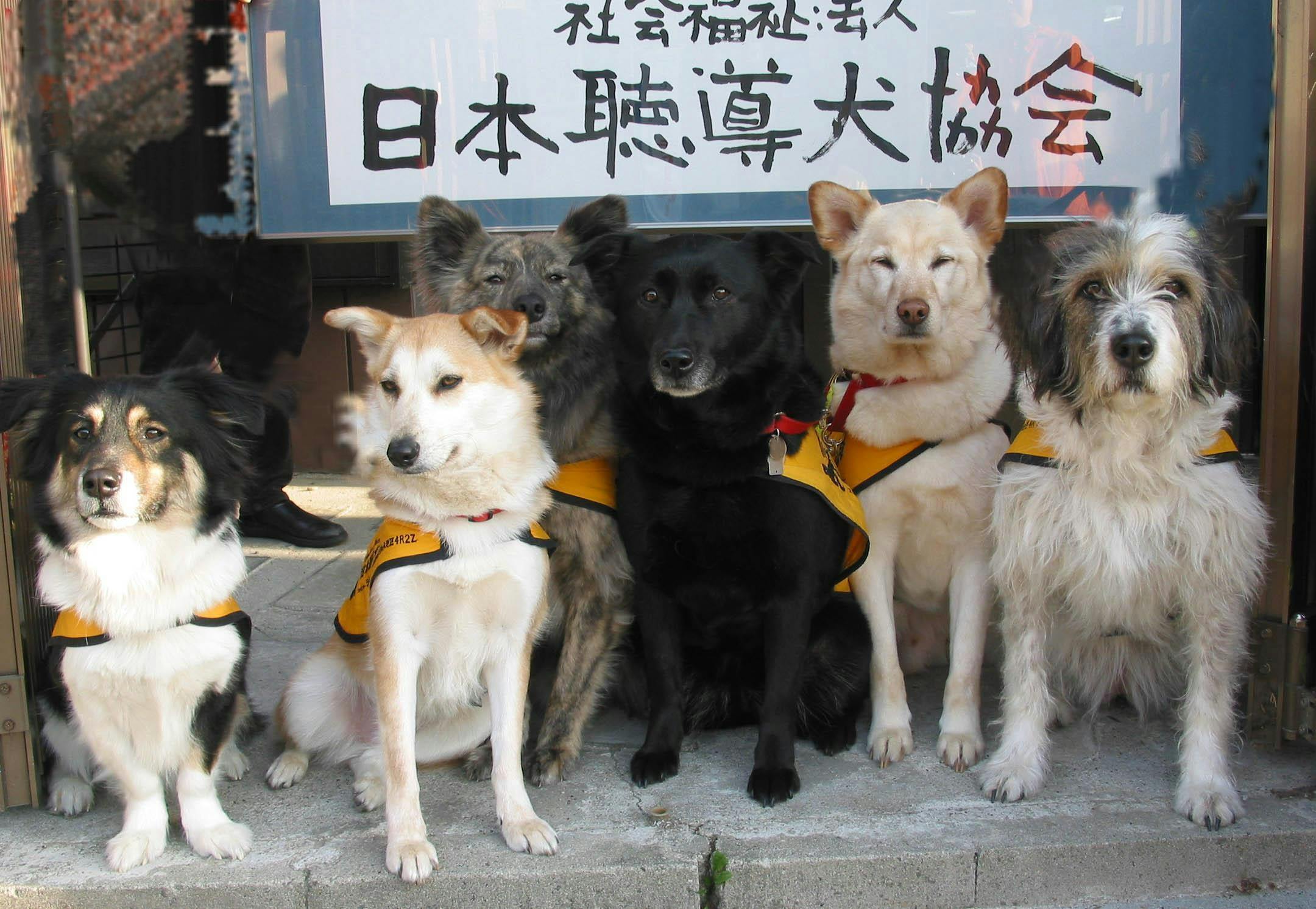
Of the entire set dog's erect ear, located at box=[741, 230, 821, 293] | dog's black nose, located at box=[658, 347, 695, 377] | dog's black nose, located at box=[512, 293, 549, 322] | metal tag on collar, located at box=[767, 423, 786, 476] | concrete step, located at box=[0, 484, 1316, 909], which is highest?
dog's erect ear, located at box=[741, 230, 821, 293]

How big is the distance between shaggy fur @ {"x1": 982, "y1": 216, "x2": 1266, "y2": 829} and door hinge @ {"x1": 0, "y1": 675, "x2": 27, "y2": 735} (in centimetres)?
266

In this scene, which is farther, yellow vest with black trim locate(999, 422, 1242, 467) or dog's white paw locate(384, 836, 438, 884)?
yellow vest with black trim locate(999, 422, 1242, 467)

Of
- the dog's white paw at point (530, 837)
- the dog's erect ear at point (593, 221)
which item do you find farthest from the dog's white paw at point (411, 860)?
the dog's erect ear at point (593, 221)

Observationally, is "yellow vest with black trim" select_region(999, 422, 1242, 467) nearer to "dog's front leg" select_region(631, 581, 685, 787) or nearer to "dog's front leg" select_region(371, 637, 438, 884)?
"dog's front leg" select_region(631, 581, 685, 787)

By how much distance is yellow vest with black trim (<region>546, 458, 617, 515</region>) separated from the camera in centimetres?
311

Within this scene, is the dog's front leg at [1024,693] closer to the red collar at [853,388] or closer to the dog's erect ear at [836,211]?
the red collar at [853,388]

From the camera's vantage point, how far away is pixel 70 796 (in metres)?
2.81

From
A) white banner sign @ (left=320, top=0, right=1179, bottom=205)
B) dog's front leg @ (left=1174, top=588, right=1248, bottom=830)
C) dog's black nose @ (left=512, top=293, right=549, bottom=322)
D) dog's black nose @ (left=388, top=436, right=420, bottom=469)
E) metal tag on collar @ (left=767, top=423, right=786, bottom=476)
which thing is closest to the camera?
dog's black nose @ (left=388, top=436, right=420, bottom=469)

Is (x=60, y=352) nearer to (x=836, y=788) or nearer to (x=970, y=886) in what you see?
(x=836, y=788)

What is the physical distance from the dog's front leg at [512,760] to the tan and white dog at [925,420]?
1080 mm

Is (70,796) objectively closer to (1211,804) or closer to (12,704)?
(12,704)

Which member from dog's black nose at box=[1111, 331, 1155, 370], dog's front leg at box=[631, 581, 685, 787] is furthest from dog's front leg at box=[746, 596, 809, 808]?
dog's black nose at box=[1111, 331, 1155, 370]

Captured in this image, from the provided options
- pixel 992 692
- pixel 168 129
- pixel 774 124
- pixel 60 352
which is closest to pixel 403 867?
pixel 60 352

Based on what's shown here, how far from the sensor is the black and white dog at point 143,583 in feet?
8.17
